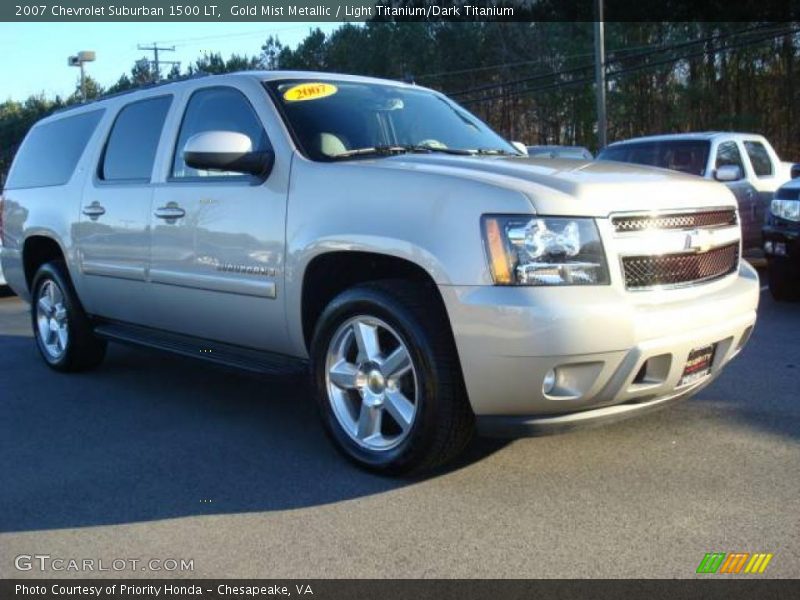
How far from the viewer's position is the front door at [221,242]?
4.38m

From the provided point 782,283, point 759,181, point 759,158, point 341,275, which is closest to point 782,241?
point 782,283

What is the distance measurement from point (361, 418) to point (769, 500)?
1781 millimetres

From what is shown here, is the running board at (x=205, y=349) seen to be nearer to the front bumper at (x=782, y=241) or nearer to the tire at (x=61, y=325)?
the tire at (x=61, y=325)

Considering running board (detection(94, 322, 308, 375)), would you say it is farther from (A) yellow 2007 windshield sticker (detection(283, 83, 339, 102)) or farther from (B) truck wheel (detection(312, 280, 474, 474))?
(A) yellow 2007 windshield sticker (detection(283, 83, 339, 102))

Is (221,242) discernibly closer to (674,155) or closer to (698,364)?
(698,364)

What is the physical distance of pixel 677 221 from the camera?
3811mm

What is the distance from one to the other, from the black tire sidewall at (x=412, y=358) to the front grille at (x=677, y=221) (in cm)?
95

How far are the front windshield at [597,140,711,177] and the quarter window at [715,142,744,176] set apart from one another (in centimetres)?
19

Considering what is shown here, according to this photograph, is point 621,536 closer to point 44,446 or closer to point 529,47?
point 44,446

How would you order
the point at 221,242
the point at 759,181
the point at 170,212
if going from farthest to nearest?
the point at 759,181
the point at 170,212
the point at 221,242

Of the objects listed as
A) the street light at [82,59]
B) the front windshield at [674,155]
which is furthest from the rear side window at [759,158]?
the street light at [82,59]

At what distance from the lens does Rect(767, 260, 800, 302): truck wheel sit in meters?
8.09

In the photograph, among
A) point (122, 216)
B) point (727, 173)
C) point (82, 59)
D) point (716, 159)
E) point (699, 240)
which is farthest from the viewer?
point (82, 59)

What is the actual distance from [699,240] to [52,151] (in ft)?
16.0
